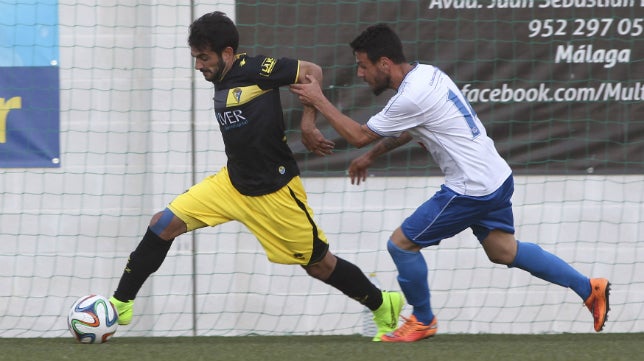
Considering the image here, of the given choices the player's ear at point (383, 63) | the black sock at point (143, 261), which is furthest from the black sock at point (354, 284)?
the player's ear at point (383, 63)

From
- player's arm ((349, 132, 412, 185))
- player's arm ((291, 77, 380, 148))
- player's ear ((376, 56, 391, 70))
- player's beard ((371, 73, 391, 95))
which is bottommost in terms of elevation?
player's arm ((349, 132, 412, 185))

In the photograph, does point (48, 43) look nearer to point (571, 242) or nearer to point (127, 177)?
point (127, 177)

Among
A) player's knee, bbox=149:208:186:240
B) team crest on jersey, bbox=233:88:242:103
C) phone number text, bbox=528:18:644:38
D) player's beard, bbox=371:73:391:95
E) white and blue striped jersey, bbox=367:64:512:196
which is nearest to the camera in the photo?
white and blue striped jersey, bbox=367:64:512:196

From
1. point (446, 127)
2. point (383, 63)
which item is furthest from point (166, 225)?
point (446, 127)

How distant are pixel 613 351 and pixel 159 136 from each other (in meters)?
3.26

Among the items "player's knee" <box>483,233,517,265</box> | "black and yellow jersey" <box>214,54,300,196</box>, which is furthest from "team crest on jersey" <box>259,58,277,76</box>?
"player's knee" <box>483,233,517,265</box>

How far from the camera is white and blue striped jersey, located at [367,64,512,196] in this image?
5.13m

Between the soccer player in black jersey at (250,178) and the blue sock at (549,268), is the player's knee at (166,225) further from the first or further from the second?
the blue sock at (549,268)

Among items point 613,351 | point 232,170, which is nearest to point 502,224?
point 613,351

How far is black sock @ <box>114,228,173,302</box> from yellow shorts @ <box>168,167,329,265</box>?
6.9 inches

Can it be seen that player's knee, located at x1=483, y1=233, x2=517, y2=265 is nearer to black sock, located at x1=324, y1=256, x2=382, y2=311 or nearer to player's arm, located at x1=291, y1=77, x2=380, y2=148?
black sock, located at x1=324, y1=256, x2=382, y2=311

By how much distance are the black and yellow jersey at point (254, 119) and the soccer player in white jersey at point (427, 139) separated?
18 centimetres

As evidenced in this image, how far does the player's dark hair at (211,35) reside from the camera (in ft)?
17.4

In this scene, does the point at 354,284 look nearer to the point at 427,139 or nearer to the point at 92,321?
the point at 427,139
